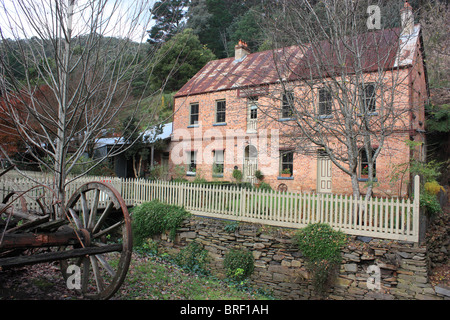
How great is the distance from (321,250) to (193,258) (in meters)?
3.85

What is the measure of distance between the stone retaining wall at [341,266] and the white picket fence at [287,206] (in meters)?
0.29

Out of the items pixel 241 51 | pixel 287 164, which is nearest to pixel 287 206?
pixel 287 164

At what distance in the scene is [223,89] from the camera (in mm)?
17422

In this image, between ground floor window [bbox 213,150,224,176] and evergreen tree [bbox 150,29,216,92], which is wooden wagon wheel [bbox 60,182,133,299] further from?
evergreen tree [bbox 150,29,216,92]

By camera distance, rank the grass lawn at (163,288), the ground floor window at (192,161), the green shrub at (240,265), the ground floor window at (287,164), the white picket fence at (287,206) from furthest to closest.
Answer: the ground floor window at (192,161)
the ground floor window at (287,164)
the green shrub at (240,265)
the white picket fence at (287,206)
the grass lawn at (163,288)

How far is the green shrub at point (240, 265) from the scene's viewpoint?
8617 mm

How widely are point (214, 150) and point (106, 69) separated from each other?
→ 13.4 m

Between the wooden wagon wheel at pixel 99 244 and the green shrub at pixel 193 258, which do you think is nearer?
the wooden wagon wheel at pixel 99 244

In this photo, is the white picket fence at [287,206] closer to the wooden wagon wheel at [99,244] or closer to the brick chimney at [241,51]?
the wooden wagon wheel at [99,244]

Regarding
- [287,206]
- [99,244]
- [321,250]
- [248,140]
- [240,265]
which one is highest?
[248,140]

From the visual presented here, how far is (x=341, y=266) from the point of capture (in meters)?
7.66

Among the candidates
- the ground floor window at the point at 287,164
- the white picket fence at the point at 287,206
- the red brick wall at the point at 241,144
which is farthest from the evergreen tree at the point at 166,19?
the ground floor window at the point at 287,164

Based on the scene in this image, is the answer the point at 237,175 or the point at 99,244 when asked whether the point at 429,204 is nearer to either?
the point at 99,244

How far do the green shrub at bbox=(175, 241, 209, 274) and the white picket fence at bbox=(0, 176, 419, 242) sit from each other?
1155mm
